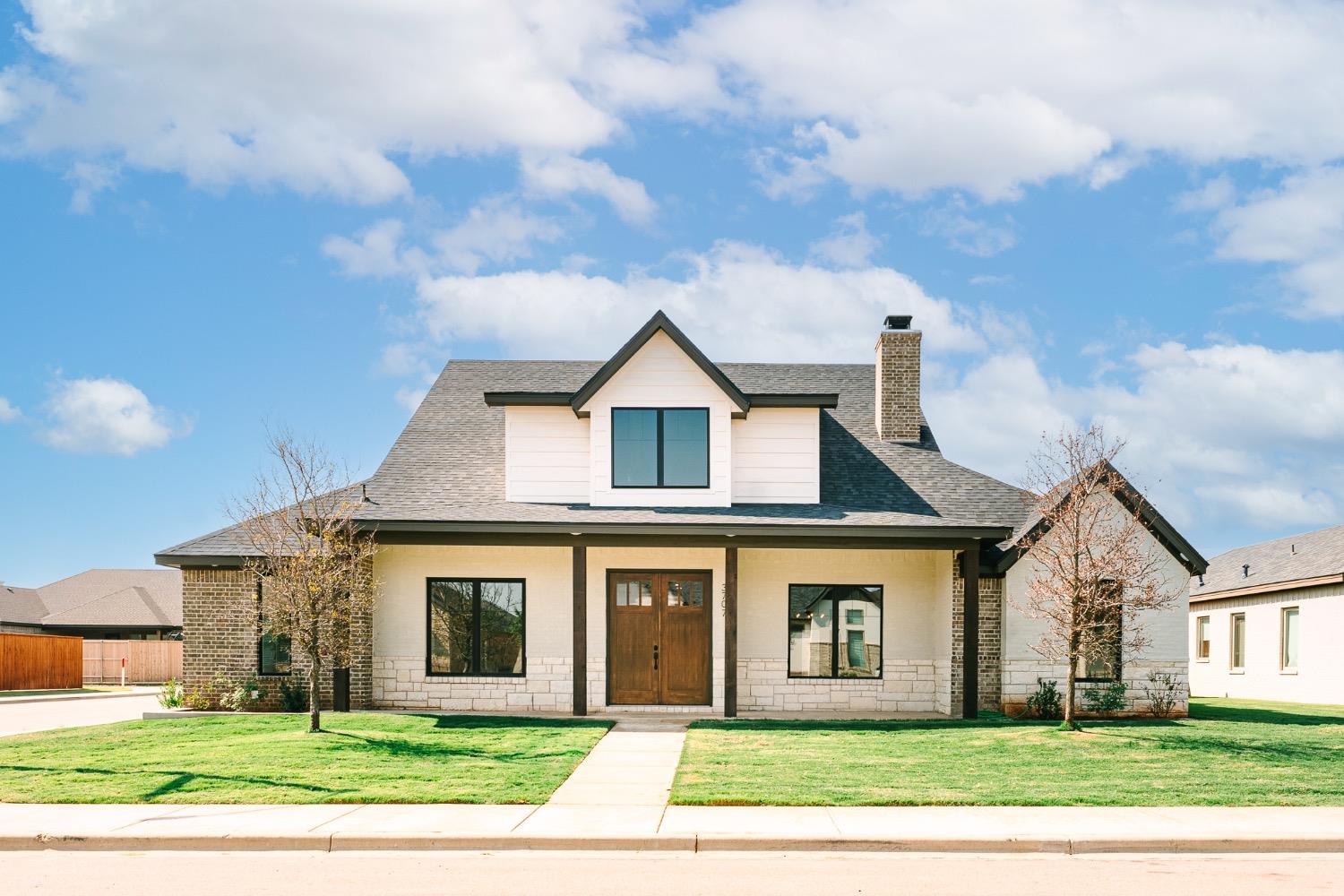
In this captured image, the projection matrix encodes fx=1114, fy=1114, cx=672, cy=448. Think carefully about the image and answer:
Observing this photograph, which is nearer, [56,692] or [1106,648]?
[1106,648]

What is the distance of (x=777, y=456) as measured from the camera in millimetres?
21344

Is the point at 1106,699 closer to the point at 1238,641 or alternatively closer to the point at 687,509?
the point at 687,509

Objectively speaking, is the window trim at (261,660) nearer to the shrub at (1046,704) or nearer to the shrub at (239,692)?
the shrub at (239,692)

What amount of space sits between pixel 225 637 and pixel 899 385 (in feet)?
46.7

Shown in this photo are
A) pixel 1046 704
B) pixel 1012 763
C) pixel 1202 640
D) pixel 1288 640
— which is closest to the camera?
pixel 1012 763

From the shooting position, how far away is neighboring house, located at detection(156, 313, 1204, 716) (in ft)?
65.1

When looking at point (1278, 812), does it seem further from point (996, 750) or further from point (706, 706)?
point (706, 706)

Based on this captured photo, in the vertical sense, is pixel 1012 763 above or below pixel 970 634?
below

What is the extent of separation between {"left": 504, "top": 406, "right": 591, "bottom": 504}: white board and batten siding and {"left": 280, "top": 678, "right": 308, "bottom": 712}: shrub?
5085 millimetres

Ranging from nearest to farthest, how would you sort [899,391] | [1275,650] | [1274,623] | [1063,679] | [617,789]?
[617,789]
[1063,679]
[899,391]
[1275,650]
[1274,623]

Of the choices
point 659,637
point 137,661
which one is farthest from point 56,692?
point 659,637

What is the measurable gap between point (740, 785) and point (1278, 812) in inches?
217

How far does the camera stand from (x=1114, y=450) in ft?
58.7

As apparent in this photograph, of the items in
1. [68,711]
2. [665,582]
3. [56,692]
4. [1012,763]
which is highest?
[665,582]
